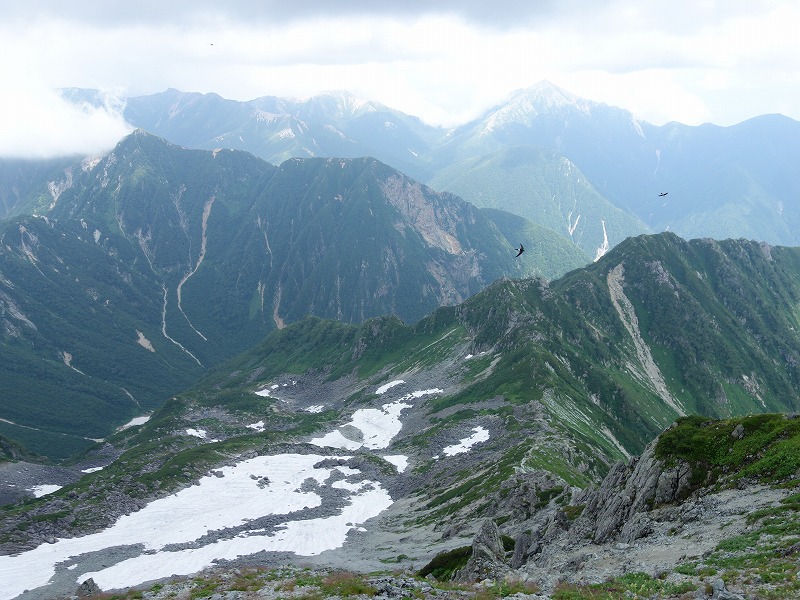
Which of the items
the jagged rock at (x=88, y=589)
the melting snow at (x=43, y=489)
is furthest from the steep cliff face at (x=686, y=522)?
the melting snow at (x=43, y=489)

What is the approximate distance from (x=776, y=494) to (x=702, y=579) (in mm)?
13085

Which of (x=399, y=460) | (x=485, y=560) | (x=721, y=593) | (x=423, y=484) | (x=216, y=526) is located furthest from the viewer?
(x=399, y=460)

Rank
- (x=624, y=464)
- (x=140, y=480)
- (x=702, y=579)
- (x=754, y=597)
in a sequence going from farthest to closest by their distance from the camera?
(x=140, y=480) → (x=624, y=464) → (x=702, y=579) → (x=754, y=597)

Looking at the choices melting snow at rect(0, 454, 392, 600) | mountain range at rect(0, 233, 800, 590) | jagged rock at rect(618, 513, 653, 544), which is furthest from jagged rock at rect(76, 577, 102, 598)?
jagged rock at rect(618, 513, 653, 544)

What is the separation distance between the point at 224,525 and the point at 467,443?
64243 millimetres

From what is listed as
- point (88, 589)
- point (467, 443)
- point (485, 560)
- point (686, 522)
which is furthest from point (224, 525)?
point (686, 522)

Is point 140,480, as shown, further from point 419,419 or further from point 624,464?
point 624,464

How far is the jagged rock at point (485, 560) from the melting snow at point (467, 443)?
86.3 m

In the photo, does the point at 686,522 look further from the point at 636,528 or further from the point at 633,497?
the point at 633,497

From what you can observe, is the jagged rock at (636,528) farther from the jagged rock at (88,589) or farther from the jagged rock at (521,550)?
the jagged rock at (88,589)

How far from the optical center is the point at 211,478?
13038 cm

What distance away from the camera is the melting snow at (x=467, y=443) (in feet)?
477

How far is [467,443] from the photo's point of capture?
14875 centimetres

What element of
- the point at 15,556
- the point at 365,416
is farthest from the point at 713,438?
the point at 365,416
